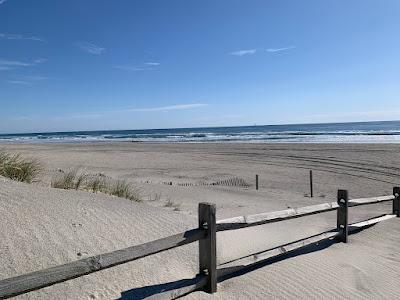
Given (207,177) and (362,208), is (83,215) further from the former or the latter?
(207,177)

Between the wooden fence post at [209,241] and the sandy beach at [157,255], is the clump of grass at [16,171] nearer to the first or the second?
the sandy beach at [157,255]

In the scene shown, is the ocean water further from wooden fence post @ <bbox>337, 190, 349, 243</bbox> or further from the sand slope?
the sand slope

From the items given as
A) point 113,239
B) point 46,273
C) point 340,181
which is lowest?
point 340,181

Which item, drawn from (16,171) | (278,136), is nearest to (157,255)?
(16,171)

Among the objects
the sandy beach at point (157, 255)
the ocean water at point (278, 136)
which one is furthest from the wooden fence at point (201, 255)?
the ocean water at point (278, 136)

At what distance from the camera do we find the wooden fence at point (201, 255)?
9.60ft

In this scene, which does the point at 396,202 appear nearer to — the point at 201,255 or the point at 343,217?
the point at 343,217

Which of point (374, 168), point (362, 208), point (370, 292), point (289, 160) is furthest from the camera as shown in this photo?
point (289, 160)

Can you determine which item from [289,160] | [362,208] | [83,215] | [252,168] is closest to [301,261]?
[83,215]

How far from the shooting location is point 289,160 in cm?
2511

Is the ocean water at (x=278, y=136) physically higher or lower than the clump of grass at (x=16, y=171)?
lower

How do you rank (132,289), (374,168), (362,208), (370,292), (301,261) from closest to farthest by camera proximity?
1. (132,289)
2. (370,292)
3. (301,261)
4. (362,208)
5. (374,168)

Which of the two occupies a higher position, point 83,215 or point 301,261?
point 83,215

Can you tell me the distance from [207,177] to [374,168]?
8.92 metres
